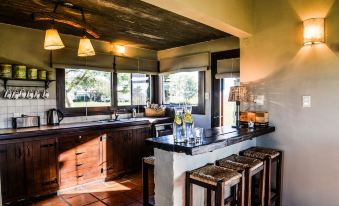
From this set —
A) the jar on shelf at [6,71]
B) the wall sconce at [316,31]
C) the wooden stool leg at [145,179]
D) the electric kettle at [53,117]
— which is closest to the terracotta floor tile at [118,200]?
the wooden stool leg at [145,179]

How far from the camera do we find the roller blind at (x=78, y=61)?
372 centimetres

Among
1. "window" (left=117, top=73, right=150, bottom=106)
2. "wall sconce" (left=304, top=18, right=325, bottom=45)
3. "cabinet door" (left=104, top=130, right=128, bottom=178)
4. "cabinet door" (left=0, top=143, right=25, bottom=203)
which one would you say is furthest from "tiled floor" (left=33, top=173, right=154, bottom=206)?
"wall sconce" (left=304, top=18, right=325, bottom=45)

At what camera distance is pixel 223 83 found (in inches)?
164

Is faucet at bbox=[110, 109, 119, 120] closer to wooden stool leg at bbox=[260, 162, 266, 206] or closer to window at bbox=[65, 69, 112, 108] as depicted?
window at bbox=[65, 69, 112, 108]

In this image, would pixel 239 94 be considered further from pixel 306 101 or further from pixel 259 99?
pixel 306 101

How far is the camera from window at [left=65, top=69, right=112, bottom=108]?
3.98 metres

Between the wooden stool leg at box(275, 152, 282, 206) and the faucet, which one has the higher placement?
the faucet

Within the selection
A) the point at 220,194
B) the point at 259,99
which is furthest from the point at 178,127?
the point at 259,99

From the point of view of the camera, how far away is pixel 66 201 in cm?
309

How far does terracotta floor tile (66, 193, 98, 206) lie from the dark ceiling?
7.81 ft

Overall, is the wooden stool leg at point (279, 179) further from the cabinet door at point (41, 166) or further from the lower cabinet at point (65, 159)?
the cabinet door at point (41, 166)

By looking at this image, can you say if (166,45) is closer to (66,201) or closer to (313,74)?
(313,74)

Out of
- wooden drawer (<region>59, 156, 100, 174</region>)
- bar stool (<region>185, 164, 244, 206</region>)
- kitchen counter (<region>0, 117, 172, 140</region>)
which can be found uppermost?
kitchen counter (<region>0, 117, 172, 140</region>)

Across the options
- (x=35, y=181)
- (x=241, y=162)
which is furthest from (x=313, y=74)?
(x=35, y=181)
